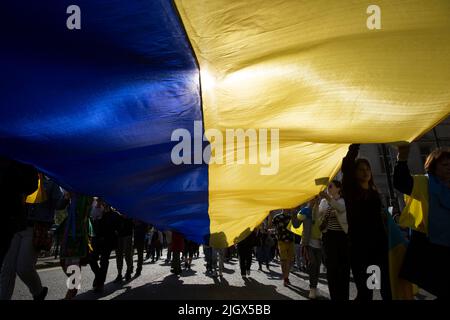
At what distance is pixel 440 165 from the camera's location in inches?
115

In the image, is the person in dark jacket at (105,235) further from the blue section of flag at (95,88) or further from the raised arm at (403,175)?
the raised arm at (403,175)

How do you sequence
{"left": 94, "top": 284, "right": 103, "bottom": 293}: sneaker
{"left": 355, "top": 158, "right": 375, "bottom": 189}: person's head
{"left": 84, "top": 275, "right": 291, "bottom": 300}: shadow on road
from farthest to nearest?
{"left": 94, "top": 284, "right": 103, "bottom": 293}: sneaker
{"left": 84, "top": 275, "right": 291, "bottom": 300}: shadow on road
{"left": 355, "top": 158, "right": 375, "bottom": 189}: person's head

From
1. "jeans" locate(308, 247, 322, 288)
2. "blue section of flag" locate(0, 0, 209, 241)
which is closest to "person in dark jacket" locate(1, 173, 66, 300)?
"blue section of flag" locate(0, 0, 209, 241)

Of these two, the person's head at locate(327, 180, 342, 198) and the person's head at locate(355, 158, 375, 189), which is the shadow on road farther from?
the person's head at locate(355, 158, 375, 189)

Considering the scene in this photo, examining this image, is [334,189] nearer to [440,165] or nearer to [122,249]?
[440,165]

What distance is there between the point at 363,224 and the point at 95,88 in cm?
276

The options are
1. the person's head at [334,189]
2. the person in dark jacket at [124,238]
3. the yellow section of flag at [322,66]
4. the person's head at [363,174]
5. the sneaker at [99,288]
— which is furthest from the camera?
the person in dark jacket at [124,238]

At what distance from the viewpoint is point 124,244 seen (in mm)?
8156

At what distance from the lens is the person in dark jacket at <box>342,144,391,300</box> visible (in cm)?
325

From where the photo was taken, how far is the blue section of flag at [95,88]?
7.11 feet

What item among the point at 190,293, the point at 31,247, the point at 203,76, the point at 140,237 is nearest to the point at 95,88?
the point at 203,76

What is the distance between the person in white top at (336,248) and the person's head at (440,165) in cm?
172

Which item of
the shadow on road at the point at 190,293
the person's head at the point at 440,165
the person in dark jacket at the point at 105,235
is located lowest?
the shadow on road at the point at 190,293

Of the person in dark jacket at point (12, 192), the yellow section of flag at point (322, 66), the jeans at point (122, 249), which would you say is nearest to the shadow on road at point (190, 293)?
the jeans at point (122, 249)
